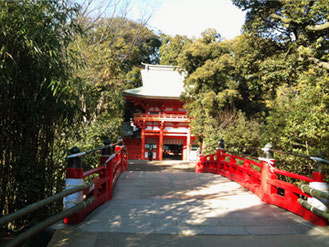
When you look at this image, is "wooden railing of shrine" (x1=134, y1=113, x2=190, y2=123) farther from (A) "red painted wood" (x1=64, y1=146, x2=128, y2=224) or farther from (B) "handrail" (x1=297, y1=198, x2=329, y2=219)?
(B) "handrail" (x1=297, y1=198, x2=329, y2=219)

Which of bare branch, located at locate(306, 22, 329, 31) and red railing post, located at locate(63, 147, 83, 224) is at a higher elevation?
bare branch, located at locate(306, 22, 329, 31)

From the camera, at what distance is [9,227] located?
3.21m

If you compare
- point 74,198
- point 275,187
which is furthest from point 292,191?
point 74,198

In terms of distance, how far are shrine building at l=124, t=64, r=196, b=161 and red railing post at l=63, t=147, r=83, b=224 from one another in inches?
574

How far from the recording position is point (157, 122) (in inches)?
728

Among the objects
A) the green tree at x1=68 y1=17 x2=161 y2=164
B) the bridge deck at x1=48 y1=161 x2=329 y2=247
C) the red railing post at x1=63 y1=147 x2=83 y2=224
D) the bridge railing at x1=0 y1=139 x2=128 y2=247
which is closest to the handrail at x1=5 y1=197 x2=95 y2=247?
the bridge railing at x1=0 y1=139 x2=128 y2=247

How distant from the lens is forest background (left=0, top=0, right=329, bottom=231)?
9.06ft

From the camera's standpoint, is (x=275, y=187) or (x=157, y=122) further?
(x=157, y=122)

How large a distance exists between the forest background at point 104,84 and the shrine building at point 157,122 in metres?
3.39

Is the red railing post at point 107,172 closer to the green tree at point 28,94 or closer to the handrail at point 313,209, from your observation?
the green tree at point 28,94

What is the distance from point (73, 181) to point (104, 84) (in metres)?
7.68

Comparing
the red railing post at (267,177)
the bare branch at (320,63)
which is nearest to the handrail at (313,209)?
the red railing post at (267,177)

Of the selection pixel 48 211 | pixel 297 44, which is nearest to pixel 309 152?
pixel 297 44

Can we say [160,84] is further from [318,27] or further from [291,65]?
Result: [318,27]
